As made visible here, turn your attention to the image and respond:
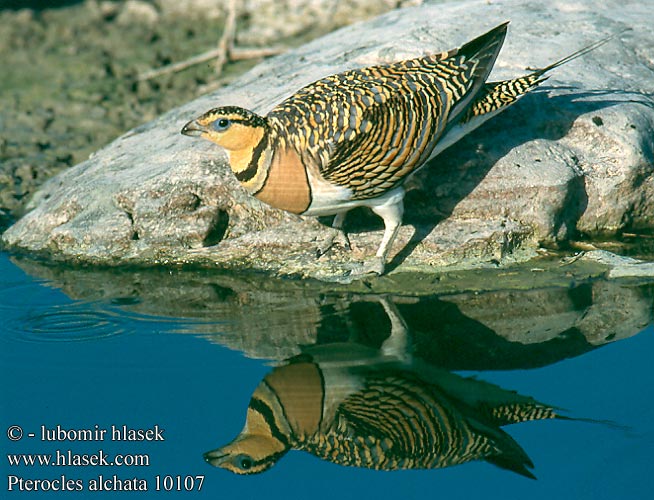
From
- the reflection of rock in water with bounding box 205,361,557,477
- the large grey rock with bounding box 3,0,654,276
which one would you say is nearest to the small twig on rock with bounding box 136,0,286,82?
the large grey rock with bounding box 3,0,654,276

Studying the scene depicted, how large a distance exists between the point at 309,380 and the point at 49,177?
3727mm

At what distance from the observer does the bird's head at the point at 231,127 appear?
17.1ft

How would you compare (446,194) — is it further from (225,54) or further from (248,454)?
(225,54)

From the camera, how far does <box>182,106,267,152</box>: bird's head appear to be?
5.21 meters

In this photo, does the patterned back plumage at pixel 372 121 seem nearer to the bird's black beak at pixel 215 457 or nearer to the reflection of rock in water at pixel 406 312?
the reflection of rock in water at pixel 406 312

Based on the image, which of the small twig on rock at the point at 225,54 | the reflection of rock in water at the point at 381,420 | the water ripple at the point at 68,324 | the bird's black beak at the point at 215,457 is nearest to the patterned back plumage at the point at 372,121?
the reflection of rock in water at the point at 381,420

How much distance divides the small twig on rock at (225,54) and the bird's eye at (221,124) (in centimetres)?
408

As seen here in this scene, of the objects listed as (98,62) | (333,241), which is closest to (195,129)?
(333,241)

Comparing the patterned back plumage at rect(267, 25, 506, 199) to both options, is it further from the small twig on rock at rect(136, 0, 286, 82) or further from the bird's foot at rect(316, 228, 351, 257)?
the small twig on rock at rect(136, 0, 286, 82)

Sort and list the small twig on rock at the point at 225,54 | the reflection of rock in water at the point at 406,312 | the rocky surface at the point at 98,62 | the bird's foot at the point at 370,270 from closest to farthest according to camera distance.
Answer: the reflection of rock in water at the point at 406,312 → the bird's foot at the point at 370,270 → the rocky surface at the point at 98,62 → the small twig on rock at the point at 225,54

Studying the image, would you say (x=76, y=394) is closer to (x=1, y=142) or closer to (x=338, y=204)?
(x=338, y=204)

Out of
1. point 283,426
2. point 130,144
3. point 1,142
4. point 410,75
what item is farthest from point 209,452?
point 1,142

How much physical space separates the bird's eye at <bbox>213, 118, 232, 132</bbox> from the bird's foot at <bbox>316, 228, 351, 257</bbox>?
41.7 inches

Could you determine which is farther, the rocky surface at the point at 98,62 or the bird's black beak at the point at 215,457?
the rocky surface at the point at 98,62
